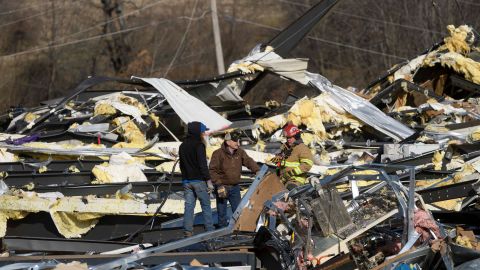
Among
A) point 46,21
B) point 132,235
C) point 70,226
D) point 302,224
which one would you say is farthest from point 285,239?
point 46,21

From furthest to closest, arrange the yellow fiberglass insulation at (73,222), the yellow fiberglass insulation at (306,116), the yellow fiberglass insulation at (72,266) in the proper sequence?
the yellow fiberglass insulation at (306,116) < the yellow fiberglass insulation at (73,222) < the yellow fiberglass insulation at (72,266)

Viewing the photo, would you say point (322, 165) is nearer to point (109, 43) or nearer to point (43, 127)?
point (43, 127)

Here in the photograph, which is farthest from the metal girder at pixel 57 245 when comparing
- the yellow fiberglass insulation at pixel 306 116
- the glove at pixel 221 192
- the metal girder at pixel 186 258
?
the yellow fiberglass insulation at pixel 306 116

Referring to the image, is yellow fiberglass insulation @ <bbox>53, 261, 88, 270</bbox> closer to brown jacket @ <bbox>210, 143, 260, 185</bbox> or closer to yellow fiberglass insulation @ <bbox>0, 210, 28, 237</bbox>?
brown jacket @ <bbox>210, 143, 260, 185</bbox>

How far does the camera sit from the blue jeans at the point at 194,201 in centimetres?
1110

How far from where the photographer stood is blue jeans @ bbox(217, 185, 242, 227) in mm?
11633

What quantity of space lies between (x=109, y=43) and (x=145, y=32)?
2195 millimetres

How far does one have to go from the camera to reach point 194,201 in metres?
11.2

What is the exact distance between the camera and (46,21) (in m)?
46.0

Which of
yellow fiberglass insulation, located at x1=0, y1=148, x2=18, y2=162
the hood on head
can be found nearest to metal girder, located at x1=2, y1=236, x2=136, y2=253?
the hood on head

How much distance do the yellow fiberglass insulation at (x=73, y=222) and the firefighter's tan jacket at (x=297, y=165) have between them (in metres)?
3.14

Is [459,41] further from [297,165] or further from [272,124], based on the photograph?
[297,165]

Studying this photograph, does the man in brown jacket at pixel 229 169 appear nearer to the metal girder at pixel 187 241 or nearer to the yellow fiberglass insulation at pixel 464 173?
the metal girder at pixel 187 241

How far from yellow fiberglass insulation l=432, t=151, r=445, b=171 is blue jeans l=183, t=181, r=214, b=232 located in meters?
4.16
